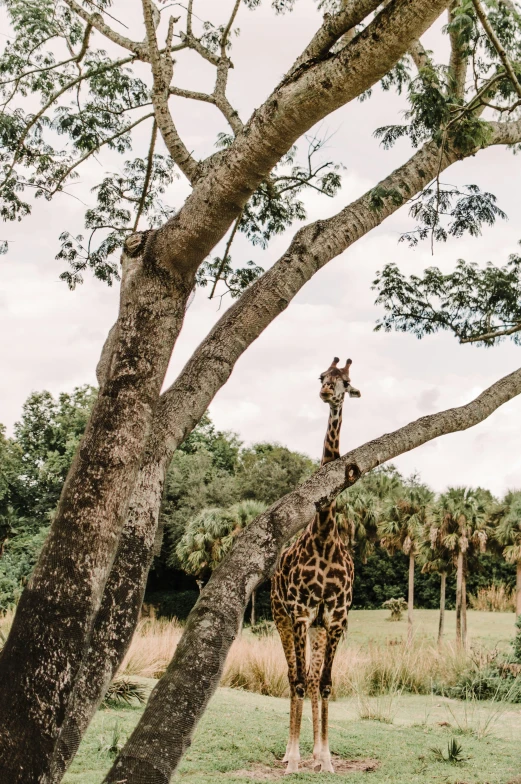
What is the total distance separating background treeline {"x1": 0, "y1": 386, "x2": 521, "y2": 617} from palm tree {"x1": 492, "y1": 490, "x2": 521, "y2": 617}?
184 millimetres

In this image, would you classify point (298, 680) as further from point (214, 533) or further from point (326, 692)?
point (214, 533)

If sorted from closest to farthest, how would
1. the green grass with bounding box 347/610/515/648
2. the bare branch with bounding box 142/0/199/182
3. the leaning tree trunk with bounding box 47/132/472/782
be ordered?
the leaning tree trunk with bounding box 47/132/472/782, the bare branch with bounding box 142/0/199/182, the green grass with bounding box 347/610/515/648

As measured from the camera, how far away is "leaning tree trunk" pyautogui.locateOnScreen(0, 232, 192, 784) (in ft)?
10.8

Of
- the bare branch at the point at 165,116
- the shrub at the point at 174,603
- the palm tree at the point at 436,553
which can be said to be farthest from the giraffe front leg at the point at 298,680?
the shrub at the point at 174,603

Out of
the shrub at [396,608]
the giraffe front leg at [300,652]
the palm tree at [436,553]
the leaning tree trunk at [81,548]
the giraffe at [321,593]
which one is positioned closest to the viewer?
the leaning tree trunk at [81,548]

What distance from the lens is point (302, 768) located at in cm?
820

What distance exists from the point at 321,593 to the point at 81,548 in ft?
18.3

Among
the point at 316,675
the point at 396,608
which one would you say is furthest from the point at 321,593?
the point at 396,608

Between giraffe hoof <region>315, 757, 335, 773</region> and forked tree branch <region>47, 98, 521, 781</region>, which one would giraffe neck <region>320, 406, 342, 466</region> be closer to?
giraffe hoof <region>315, 757, 335, 773</region>

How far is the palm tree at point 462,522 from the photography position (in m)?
24.6

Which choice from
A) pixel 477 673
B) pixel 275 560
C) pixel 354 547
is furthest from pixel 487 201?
Answer: pixel 354 547

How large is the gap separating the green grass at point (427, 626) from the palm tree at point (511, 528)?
248 cm

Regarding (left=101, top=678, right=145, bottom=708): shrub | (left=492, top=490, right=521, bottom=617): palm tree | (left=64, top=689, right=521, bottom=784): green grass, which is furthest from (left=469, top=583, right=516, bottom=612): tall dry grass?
(left=101, top=678, right=145, bottom=708): shrub

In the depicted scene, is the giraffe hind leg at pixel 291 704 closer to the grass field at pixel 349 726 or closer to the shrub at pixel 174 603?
the grass field at pixel 349 726
